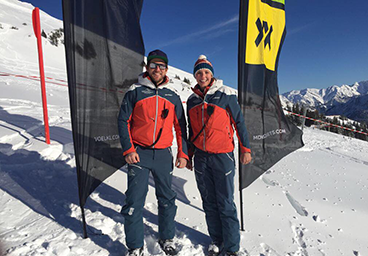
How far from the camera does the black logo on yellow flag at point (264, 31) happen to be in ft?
8.38

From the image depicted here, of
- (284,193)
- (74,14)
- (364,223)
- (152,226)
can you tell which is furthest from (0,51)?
(364,223)

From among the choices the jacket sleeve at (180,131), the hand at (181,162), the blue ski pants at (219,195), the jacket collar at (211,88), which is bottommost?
the blue ski pants at (219,195)

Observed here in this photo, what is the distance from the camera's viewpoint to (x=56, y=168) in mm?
3340

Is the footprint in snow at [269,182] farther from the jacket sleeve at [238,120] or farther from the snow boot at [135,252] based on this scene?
the snow boot at [135,252]

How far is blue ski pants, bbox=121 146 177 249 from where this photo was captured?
1.91 meters

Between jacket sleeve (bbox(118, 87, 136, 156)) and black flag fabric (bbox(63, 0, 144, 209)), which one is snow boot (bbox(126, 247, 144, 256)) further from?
jacket sleeve (bbox(118, 87, 136, 156))

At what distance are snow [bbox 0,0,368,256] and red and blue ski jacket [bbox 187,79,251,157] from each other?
3.61 feet

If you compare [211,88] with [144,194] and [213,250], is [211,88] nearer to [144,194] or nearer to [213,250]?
[144,194]

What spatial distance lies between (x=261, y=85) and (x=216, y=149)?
135 centimetres

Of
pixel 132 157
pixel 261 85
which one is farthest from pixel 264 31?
pixel 132 157

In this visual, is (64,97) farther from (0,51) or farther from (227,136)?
(0,51)

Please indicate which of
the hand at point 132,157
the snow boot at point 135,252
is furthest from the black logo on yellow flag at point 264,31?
the snow boot at point 135,252

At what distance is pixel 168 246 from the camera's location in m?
2.03

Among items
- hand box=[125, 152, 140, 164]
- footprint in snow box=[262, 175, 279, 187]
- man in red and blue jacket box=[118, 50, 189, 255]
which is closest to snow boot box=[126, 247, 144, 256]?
man in red and blue jacket box=[118, 50, 189, 255]
